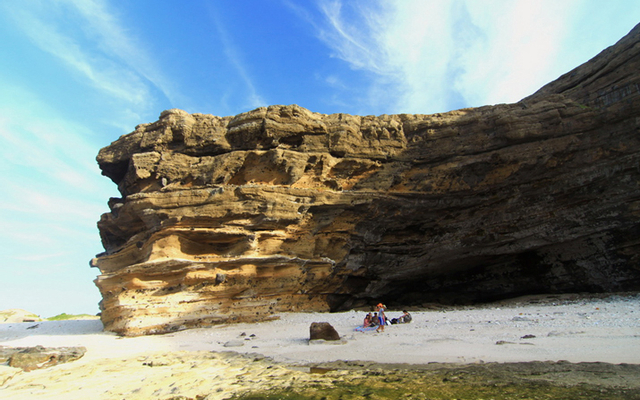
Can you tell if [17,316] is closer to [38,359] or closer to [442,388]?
[38,359]

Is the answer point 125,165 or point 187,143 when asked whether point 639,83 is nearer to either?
point 187,143

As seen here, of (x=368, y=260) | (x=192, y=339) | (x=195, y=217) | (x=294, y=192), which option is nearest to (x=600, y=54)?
(x=368, y=260)

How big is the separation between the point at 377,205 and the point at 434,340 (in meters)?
8.77

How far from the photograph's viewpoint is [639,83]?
13.8m

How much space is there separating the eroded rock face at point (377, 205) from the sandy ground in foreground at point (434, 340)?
7.39ft

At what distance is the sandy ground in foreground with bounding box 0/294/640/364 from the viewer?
6051 mm

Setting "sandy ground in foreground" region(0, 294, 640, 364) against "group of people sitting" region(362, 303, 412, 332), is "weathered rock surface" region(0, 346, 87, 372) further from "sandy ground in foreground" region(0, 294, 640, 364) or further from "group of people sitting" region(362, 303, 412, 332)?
"group of people sitting" region(362, 303, 412, 332)

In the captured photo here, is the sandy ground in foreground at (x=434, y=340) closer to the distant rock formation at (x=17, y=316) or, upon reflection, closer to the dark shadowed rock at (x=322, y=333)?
the dark shadowed rock at (x=322, y=333)

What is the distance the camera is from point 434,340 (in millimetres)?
7703

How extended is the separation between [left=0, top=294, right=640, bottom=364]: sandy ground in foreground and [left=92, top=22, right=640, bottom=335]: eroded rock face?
88.7 inches

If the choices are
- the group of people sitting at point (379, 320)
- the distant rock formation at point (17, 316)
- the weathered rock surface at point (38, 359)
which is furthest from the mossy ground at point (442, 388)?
the distant rock formation at point (17, 316)

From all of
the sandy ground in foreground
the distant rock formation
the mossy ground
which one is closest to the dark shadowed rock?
the sandy ground in foreground

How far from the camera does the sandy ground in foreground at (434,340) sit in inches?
238

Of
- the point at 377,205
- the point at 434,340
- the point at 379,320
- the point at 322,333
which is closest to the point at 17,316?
the point at 377,205
